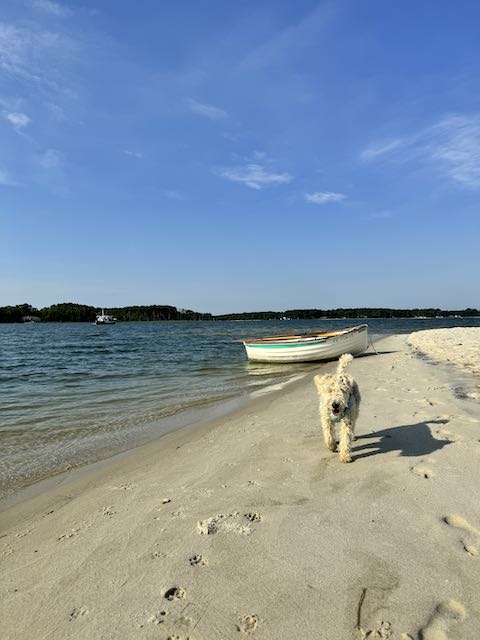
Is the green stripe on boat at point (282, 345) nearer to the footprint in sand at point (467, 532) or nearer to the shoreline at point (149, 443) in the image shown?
the shoreline at point (149, 443)

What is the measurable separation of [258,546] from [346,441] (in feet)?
8.15

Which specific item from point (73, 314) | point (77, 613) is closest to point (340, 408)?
point (77, 613)

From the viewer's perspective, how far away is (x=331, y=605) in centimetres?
274

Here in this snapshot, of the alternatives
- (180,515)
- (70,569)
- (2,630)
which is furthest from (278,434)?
(2,630)

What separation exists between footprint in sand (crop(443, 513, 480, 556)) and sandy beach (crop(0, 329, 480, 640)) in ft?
→ 0.05

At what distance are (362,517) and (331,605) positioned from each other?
134 cm

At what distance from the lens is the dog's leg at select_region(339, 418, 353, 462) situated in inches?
220

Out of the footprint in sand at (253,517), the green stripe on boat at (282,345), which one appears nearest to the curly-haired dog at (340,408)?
the footprint in sand at (253,517)

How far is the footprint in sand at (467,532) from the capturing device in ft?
10.9

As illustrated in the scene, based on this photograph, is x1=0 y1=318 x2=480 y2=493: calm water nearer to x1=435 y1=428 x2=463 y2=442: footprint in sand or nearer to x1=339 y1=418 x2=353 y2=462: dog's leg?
x1=339 y1=418 x2=353 y2=462: dog's leg

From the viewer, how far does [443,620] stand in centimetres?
257

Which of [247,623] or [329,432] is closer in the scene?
[247,623]

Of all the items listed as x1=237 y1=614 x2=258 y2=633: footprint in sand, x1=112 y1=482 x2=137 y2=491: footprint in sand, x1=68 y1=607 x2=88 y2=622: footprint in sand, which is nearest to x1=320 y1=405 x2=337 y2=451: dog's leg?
x1=112 y1=482 x2=137 y2=491: footprint in sand

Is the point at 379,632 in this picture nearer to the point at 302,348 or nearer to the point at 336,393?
the point at 336,393
